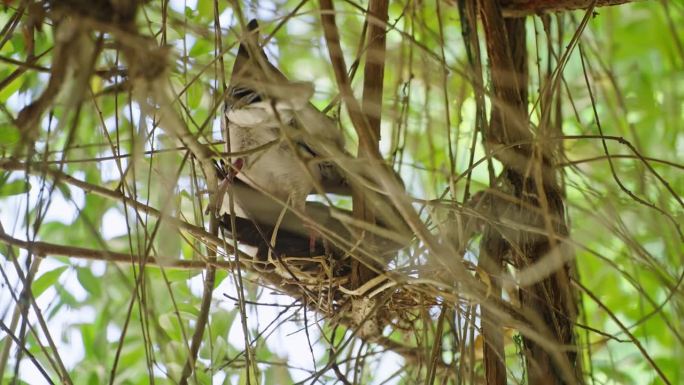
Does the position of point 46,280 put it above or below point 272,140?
below

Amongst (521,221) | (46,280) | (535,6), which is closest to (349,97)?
(521,221)

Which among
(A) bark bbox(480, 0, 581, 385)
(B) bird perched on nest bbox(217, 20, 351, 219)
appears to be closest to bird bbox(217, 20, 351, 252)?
(B) bird perched on nest bbox(217, 20, 351, 219)

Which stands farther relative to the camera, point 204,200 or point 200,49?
point 204,200

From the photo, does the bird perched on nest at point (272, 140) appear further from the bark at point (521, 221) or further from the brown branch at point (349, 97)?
the bark at point (521, 221)

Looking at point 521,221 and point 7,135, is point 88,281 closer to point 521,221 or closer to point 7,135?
point 7,135

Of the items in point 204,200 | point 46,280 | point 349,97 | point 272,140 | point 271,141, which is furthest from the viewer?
point 204,200

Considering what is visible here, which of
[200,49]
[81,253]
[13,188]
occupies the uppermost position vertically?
[200,49]

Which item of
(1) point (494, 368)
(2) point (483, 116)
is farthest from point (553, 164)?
(1) point (494, 368)

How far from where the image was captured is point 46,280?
1.37 metres

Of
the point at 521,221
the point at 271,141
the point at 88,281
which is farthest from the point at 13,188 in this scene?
the point at 521,221

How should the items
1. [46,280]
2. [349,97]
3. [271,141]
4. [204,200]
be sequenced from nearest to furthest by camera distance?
[349,97]
[271,141]
[46,280]
[204,200]

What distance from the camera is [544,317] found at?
120 centimetres

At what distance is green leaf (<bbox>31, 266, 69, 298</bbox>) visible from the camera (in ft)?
4.42

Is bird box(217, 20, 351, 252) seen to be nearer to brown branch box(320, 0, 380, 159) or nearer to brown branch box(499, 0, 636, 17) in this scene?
brown branch box(320, 0, 380, 159)
